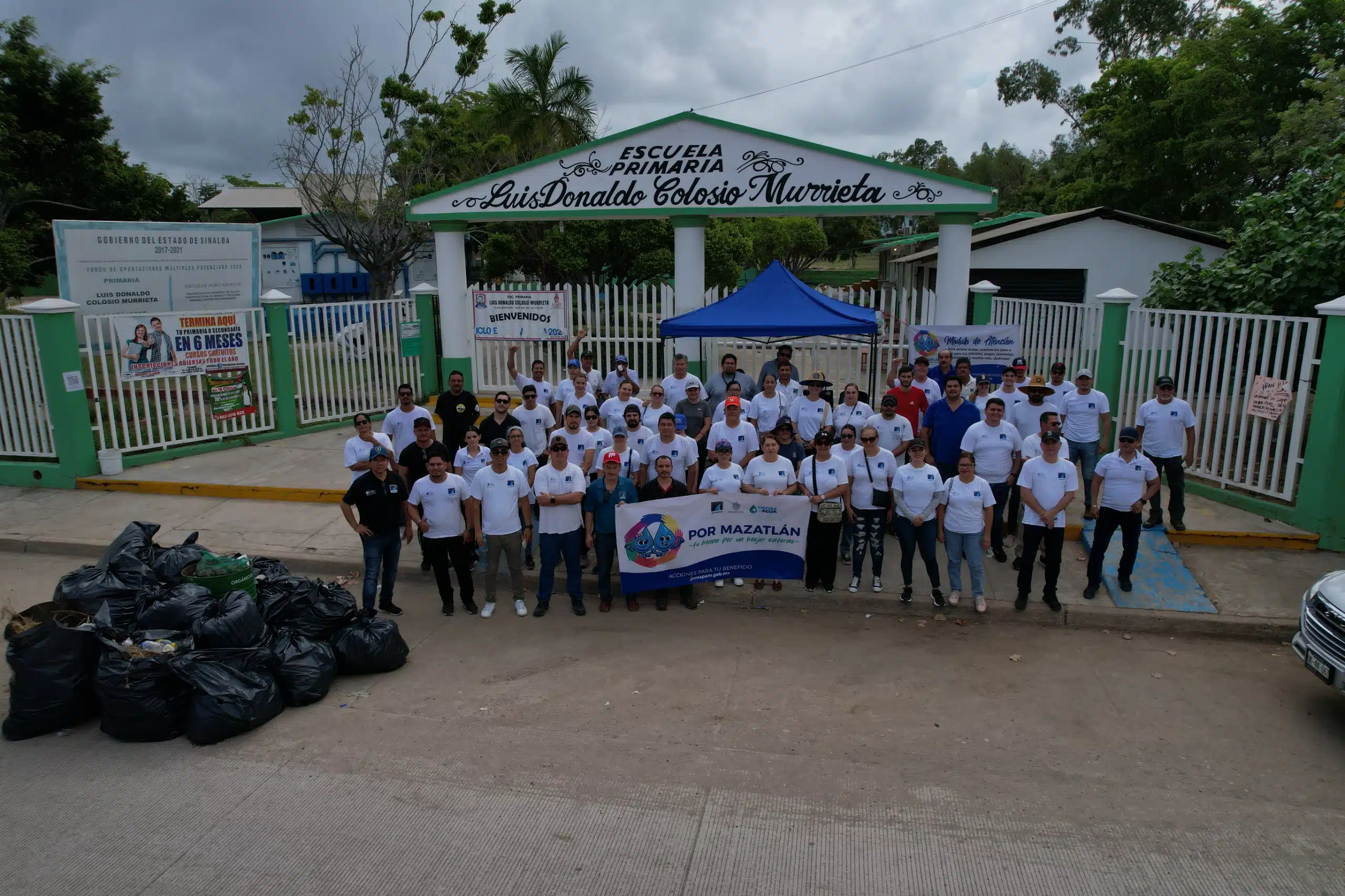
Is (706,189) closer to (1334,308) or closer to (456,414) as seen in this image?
(456,414)

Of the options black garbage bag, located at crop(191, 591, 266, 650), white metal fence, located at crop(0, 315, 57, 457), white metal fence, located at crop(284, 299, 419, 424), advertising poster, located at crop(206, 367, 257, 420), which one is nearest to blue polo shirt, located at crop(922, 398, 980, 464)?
black garbage bag, located at crop(191, 591, 266, 650)

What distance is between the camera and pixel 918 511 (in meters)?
7.86

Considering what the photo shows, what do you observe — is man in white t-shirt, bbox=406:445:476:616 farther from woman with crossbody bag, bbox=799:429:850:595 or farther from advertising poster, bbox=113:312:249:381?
advertising poster, bbox=113:312:249:381

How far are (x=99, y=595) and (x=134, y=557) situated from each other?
2.04 feet

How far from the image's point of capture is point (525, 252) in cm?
2927

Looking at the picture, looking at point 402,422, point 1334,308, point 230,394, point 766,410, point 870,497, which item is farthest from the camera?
point 230,394

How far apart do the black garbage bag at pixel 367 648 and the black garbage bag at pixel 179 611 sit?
0.94m

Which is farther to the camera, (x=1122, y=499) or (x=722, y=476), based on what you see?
(x=722, y=476)

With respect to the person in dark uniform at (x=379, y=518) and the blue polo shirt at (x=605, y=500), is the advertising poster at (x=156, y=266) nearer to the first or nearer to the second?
the person in dark uniform at (x=379, y=518)

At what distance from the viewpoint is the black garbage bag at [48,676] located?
5.84 m

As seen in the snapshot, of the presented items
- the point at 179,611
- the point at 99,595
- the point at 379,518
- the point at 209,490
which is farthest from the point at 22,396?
the point at 179,611

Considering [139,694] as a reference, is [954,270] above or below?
above

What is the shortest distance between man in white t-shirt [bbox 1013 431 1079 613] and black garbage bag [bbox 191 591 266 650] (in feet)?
20.1

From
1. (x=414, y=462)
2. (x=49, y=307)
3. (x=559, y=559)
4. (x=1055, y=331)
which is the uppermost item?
(x=49, y=307)
